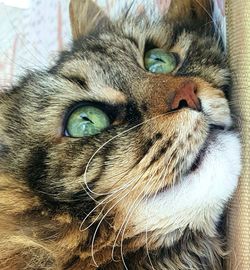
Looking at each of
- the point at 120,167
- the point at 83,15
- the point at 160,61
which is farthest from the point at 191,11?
the point at 120,167

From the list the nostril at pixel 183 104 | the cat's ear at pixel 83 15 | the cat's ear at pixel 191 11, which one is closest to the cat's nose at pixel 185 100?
the nostril at pixel 183 104

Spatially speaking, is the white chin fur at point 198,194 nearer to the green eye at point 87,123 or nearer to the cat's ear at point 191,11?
the green eye at point 87,123

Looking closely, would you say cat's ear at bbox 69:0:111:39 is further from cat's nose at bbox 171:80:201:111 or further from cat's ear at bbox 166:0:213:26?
cat's nose at bbox 171:80:201:111

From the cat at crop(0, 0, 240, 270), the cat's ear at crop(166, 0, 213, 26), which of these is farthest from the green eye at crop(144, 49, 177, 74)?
the cat's ear at crop(166, 0, 213, 26)

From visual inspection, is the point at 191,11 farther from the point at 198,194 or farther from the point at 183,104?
the point at 198,194

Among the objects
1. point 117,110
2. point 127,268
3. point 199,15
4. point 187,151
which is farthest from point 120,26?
point 127,268
